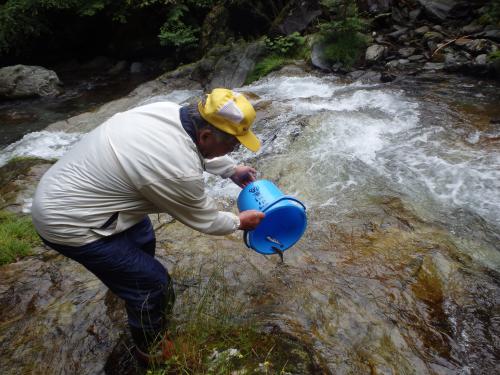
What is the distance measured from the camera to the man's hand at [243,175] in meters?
3.00

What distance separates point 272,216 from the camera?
9.41 ft

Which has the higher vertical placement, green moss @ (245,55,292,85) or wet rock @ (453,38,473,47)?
wet rock @ (453,38,473,47)

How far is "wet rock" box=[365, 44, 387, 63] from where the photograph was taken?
27.7 ft

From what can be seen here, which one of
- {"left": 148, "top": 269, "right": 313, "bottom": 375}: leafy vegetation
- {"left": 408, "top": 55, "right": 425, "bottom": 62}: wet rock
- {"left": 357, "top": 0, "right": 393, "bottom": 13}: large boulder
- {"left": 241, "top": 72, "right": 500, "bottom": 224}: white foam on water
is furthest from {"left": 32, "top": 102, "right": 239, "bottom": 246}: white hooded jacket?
{"left": 357, "top": 0, "right": 393, "bottom": 13}: large boulder

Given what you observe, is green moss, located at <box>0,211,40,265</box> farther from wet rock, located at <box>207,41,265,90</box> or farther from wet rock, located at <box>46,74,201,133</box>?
wet rock, located at <box>207,41,265,90</box>

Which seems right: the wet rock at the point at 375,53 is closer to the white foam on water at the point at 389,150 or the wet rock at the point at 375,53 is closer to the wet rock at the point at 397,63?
the wet rock at the point at 397,63

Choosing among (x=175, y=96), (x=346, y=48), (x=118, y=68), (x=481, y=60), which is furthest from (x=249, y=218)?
(x=118, y=68)

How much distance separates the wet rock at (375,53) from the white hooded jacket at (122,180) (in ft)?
23.9

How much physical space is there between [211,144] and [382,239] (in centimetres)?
226

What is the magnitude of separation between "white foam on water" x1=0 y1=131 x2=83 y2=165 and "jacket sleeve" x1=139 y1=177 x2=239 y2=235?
5.71 metres

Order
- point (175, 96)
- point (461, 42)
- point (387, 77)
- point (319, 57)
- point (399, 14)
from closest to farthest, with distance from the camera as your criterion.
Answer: point (387, 77)
point (461, 42)
point (319, 57)
point (399, 14)
point (175, 96)

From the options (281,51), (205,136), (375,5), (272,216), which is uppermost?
(205,136)

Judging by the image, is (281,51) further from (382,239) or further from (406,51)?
(382,239)

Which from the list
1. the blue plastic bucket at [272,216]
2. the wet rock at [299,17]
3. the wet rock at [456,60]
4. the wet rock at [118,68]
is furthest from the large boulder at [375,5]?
the blue plastic bucket at [272,216]
